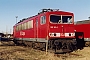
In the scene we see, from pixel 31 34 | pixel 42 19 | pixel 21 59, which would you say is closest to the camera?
pixel 21 59

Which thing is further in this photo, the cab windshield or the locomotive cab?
the cab windshield

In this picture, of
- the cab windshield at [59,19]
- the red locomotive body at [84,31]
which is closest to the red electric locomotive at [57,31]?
the cab windshield at [59,19]

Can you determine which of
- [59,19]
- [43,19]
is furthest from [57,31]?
[43,19]

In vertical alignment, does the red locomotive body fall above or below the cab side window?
below

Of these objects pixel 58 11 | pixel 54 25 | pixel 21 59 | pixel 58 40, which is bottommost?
pixel 21 59

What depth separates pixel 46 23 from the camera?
18172 millimetres

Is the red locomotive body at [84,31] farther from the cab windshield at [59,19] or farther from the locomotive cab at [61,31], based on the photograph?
the cab windshield at [59,19]

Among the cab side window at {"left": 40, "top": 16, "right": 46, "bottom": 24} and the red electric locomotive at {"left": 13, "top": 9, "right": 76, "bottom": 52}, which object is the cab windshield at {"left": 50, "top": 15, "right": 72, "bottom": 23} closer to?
the red electric locomotive at {"left": 13, "top": 9, "right": 76, "bottom": 52}

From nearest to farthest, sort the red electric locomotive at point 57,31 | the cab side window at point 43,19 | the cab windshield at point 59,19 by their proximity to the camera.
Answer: the red electric locomotive at point 57,31 → the cab windshield at point 59,19 → the cab side window at point 43,19

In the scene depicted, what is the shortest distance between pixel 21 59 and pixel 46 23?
5526mm

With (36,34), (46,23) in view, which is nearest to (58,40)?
(46,23)

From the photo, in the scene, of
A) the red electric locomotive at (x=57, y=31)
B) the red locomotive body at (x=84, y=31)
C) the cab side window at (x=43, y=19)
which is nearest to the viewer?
the red electric locomotive at (x=57, y=31)

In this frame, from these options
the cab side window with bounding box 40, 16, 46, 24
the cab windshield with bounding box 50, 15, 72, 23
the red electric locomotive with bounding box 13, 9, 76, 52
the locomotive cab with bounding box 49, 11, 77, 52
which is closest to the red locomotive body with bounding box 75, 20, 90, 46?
the red electric locomotive with bounding box 13, 9, 76, 52

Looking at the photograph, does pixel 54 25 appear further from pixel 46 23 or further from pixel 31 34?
pixel 31 34
